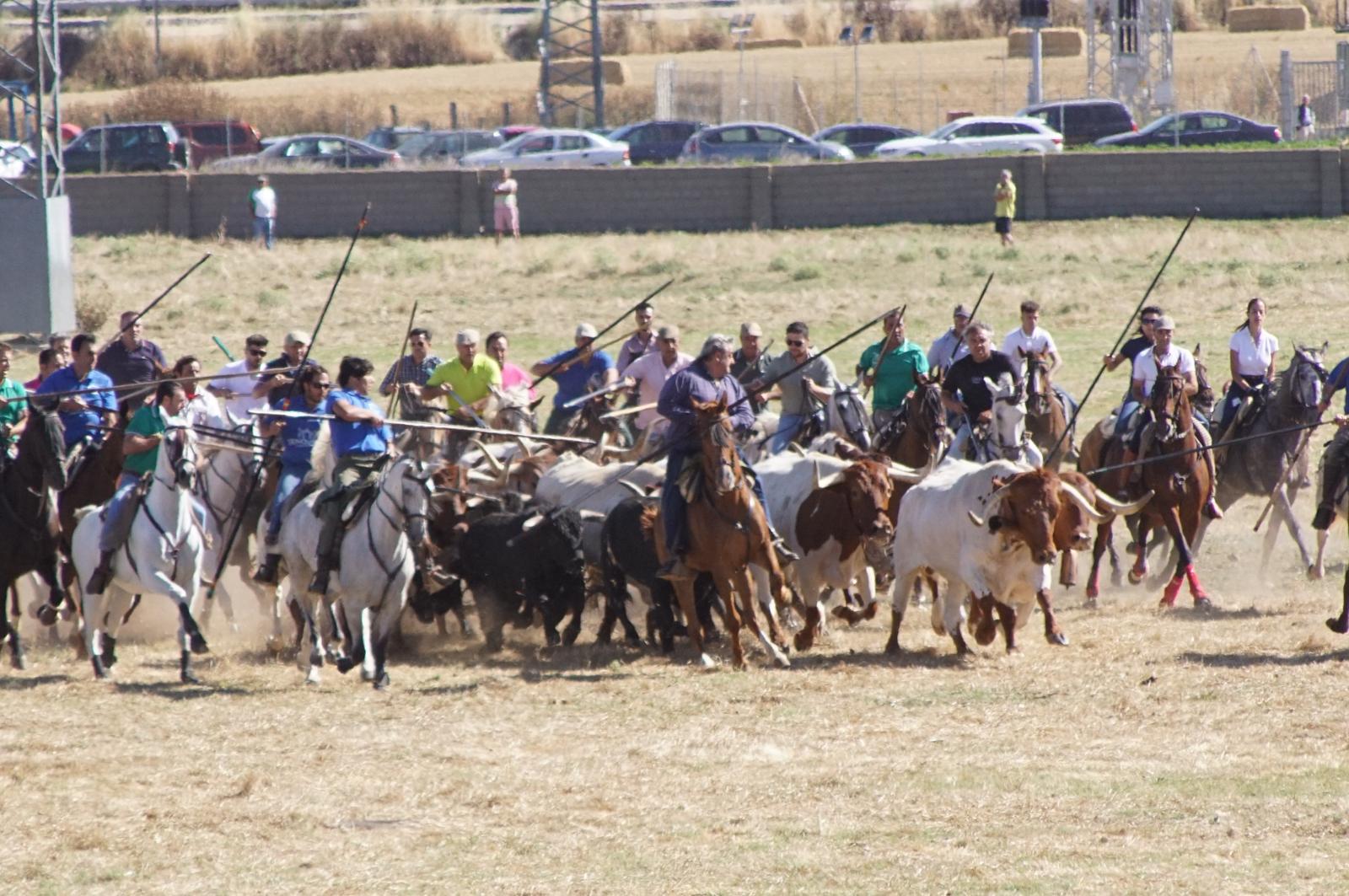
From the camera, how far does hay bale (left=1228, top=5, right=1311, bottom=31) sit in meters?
63.5

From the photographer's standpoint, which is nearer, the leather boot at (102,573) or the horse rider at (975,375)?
the leather boot at (102,573)

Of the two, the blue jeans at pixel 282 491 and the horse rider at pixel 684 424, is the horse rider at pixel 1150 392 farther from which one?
the blue jeans at pixel 282 491

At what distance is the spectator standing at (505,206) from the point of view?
1351 inches

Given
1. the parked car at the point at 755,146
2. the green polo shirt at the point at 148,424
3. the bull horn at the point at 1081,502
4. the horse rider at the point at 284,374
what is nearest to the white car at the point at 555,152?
the parked car at the point at 755,146

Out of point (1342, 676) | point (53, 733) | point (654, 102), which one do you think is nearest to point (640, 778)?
point (53, 733)

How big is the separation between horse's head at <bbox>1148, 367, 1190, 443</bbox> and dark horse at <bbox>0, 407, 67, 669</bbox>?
797 centimetres

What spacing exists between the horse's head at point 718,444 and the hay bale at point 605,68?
4501 cm

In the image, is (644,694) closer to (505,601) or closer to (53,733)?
(505,601)

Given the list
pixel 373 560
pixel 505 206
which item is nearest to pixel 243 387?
pixel 373 560

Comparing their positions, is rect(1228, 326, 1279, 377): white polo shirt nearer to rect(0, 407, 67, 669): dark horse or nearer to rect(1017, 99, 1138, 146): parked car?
rect(0, 407, 67, 669): dark horse

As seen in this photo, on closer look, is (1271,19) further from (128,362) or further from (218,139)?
(128,362)

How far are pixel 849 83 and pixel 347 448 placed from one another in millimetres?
44266

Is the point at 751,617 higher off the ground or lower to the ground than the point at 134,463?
lower

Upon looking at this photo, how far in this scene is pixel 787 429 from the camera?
16797 millimetres
